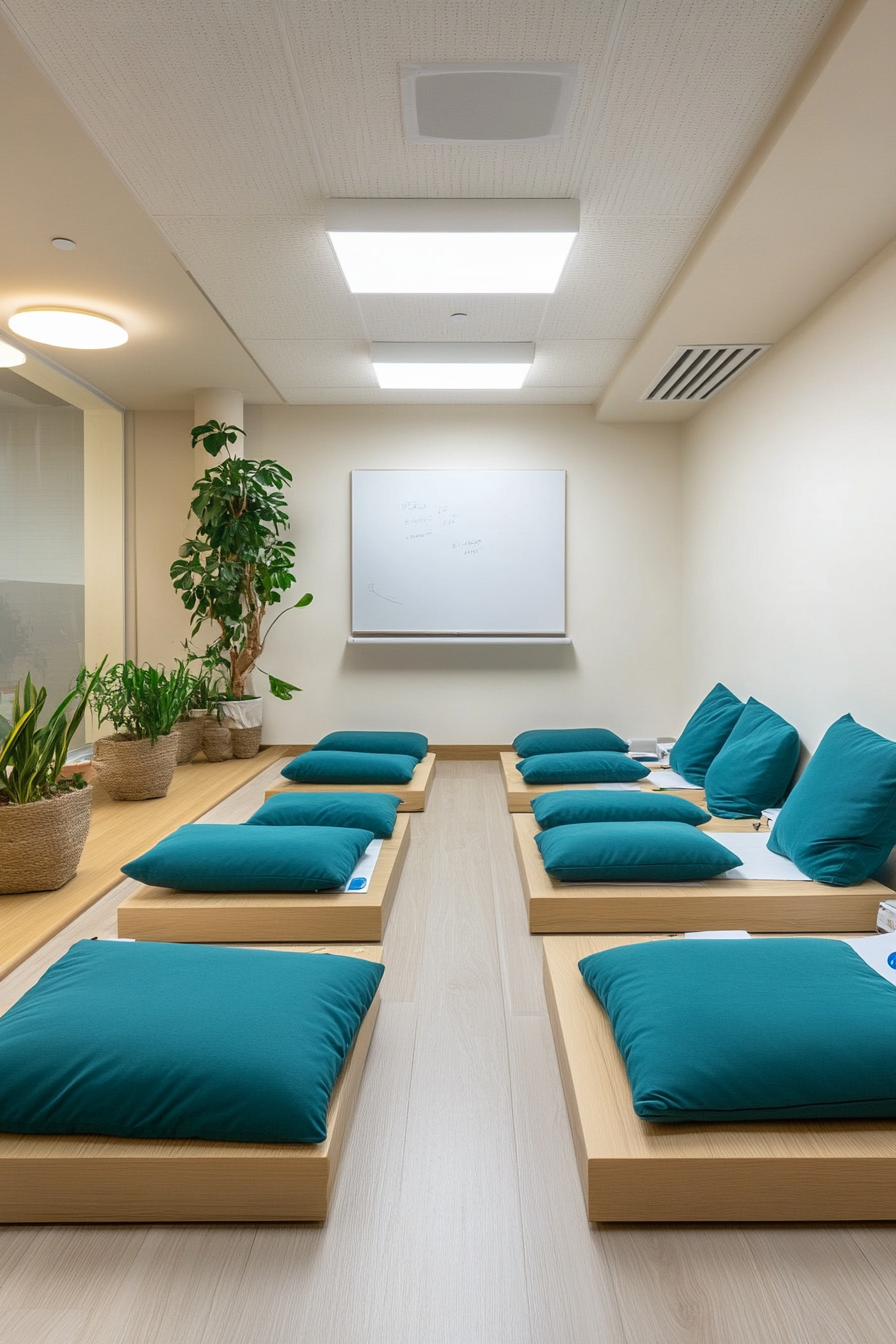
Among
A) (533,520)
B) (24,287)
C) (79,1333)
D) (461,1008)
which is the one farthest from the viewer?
(533,520)

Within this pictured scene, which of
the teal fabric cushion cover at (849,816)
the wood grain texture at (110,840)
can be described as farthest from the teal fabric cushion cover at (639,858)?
the wood grain texture at (110,840)

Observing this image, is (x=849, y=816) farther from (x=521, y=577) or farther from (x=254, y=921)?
(x=521, y=577)

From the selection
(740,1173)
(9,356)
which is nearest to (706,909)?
(740,1173)

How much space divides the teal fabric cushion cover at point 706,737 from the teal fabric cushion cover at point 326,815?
1.91 m

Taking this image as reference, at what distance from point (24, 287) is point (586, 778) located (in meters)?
3.55

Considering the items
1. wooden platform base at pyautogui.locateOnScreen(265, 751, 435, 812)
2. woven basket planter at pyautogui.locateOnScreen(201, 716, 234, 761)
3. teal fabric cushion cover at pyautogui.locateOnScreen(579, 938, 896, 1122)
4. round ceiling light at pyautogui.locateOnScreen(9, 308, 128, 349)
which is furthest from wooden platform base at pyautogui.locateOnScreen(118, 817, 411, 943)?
woven basket planter at pyautogui.locateOnScreen(201, 716, 234, 761)

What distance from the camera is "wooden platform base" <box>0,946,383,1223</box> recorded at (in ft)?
4.47

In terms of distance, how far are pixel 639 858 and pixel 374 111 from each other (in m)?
2.46

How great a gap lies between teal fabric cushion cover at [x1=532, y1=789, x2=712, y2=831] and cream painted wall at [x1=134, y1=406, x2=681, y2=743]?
2.92 metres

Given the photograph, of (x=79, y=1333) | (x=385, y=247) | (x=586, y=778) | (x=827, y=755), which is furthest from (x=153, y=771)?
(x=79, y=1333)

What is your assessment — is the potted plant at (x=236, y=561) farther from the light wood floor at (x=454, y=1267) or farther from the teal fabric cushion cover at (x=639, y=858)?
the light wood floor at (x=454, y=1267)

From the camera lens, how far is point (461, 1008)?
2.18 meters

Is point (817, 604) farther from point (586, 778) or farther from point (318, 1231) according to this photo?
point (318, 1231)

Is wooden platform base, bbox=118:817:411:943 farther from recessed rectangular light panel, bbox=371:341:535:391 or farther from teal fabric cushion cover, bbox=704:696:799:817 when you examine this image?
recessed rectangular light panel, bbox=371:341:535:391
